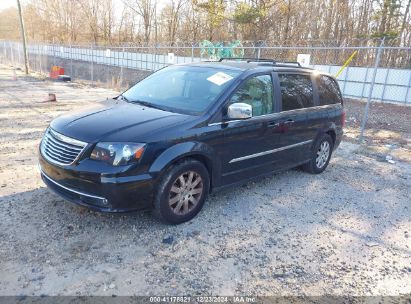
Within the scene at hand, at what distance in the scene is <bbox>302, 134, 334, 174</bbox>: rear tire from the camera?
18.7ft

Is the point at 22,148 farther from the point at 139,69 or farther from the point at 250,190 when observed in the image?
the point at 139,69

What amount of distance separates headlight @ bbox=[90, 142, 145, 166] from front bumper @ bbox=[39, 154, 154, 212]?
134 mm

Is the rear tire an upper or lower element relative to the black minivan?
lower

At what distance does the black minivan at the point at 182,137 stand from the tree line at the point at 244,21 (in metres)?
13.1

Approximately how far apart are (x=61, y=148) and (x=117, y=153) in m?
0.69

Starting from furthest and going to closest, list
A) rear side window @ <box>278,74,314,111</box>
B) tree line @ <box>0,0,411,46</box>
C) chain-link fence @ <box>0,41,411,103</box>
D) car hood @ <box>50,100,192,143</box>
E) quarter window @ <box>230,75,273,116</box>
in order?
tree line @ <box>0,0,411,46</box>
chain-link fence @ <box>0,41,411,103</box>
rear side window @ <box>278,74,314,111</box>
quarter window @ <box>230,75,273,116</box>
car hood @ <box>50,100,192,143</box>

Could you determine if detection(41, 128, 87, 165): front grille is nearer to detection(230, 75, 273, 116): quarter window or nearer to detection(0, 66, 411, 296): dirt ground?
detection(0, 66, 411, 296): dirt ground

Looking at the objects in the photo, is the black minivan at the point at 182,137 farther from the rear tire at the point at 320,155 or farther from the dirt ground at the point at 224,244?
the dirt ground at the point at 224,244

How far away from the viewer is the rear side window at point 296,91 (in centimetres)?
484

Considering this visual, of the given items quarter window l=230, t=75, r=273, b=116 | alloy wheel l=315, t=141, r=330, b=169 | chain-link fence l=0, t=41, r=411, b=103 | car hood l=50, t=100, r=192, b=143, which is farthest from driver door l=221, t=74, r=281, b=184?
chain-link fence l=0, t=41, r=411, b=103

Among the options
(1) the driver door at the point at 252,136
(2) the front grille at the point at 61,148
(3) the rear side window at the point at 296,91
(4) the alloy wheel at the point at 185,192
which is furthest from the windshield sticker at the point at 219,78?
(2) the front grille at the point at 61,148

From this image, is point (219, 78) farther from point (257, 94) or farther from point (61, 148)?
point (61, 148)

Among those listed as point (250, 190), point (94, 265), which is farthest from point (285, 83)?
point (94, 265)

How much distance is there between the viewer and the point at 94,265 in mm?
3113
